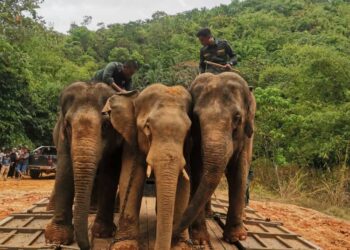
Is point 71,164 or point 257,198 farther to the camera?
point 257,198

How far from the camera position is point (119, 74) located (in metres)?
7.51

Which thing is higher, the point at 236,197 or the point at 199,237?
the point at 236,197

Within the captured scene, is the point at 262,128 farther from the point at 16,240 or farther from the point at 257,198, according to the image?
the point at 16,240

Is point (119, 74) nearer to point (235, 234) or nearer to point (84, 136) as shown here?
point (84, 136)

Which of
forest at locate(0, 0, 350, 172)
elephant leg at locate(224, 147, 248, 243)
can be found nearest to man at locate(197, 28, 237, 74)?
forest at locate(0, 0, 350, 172)

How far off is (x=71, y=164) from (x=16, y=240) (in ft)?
3.73

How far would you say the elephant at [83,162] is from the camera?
5.44m

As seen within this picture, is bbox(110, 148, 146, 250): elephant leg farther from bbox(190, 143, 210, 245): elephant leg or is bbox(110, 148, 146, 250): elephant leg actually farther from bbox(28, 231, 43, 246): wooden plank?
bbox(28, 231, 43, 246): wooden plank

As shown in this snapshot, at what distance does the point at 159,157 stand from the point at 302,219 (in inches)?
351

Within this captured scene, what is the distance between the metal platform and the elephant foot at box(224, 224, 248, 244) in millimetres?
74

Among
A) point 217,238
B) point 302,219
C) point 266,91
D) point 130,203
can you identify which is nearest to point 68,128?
point 130,203

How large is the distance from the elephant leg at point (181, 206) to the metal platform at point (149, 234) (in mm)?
334

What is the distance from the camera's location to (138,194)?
18.6 feet

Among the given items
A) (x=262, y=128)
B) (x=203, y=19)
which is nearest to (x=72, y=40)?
(x=203, y=19)
